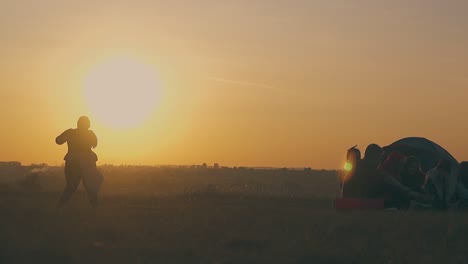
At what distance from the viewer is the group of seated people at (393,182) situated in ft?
57.5

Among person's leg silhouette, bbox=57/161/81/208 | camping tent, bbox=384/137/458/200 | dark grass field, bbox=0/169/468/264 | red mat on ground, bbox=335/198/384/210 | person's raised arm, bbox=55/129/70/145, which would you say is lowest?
dark grass field, bbox=0/169/468/264

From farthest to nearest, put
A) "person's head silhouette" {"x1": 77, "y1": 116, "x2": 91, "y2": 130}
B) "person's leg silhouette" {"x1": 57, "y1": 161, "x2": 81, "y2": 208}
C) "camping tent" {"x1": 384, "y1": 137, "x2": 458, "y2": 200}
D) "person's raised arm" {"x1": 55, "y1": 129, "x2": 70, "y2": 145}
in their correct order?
"camping tent" {"x1": 384, "y1": 137, "x2": 458, "y2": 200} → "person's head silhouette" {"x1": 77, "y1": 116, "x2": 91, "y2": 130} → "person's raised arm" {"x1": 55, "y1": 129, "x2": 70, "y2": 145} → "person's leg silhouette" {"x1": 57, "y1": 161, "x2": 81, "y2": 208}

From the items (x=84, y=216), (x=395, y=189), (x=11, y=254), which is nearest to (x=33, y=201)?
(x=84, y=216)

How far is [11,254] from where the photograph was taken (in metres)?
10.4

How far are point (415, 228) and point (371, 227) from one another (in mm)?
688

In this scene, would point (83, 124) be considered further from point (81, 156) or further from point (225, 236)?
point (225, 236)

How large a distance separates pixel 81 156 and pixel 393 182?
263 inches

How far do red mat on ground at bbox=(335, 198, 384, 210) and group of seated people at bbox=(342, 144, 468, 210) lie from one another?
381mm

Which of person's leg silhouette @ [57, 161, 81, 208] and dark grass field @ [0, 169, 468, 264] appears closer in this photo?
dark grass field @ [0, 169, 468, 264]

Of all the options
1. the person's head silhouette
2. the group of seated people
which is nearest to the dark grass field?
the group of seated people

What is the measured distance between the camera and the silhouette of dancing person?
58.7ft

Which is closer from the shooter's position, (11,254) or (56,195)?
(11,254)

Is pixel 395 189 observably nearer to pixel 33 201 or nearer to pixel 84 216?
pixel 84 216

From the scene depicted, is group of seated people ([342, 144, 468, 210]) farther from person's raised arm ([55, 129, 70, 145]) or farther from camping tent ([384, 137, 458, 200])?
person's raised arm ([55, 129, 70, 145])
